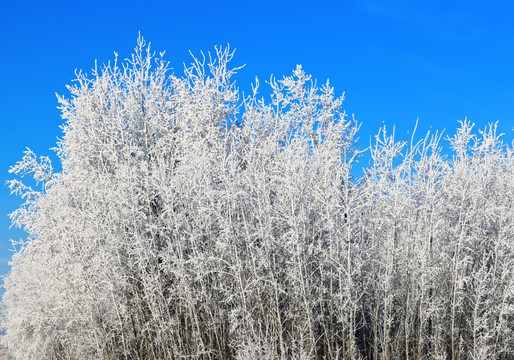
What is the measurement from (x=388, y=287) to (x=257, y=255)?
3721mm

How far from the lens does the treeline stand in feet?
45.0

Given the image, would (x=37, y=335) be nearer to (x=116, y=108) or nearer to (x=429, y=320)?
(x=116, y=108)

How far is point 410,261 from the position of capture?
14.9m

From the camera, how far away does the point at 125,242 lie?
15672mm

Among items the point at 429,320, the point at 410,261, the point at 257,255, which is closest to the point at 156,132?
the point at 257,255

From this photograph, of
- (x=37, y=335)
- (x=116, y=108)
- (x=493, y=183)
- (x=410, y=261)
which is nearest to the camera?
(x=410, y=261)

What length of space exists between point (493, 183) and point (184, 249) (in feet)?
39.3

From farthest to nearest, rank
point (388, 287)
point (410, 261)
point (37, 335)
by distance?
point (37, 335) → point (410, 261) → point (388, 287)

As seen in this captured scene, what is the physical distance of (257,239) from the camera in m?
15.6

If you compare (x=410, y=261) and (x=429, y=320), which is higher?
(x=410, y=261)

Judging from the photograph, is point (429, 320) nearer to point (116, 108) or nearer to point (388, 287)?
point (388, 287)

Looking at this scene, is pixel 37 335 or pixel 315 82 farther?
pixel 37 335

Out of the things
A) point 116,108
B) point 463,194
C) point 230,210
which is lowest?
point 230,210

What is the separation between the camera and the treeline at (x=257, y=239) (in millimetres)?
13719
